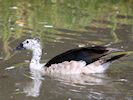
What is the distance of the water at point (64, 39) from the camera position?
1003cm

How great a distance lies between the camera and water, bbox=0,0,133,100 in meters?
10.0

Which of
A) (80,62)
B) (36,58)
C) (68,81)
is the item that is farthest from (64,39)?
(68,81)

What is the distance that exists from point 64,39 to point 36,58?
167cm

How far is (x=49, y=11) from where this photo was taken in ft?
54.4

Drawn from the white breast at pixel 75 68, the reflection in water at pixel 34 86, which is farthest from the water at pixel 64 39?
the white breast at pixel 75 68

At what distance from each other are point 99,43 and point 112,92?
3367 mm

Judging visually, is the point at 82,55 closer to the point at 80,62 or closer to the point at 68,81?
the point at 80,62

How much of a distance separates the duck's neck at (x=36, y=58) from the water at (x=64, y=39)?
203 millimetres

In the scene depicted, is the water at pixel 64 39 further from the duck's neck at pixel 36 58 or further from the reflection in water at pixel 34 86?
the duck's neck at pixel 36 58

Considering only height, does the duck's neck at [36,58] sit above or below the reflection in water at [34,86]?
above

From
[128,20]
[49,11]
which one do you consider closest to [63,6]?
[49,11]

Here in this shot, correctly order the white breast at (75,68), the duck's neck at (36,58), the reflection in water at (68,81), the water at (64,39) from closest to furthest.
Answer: the water at (64,39) → the reflection in water at (68,81) → the white breast at (75,68) → the duck's neck at (36,58)

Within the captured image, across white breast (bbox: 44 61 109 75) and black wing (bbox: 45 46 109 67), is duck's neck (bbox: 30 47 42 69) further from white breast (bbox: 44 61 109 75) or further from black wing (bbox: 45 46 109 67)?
black wing (bbox: 45 46 109 67)

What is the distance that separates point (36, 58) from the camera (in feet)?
38.7
